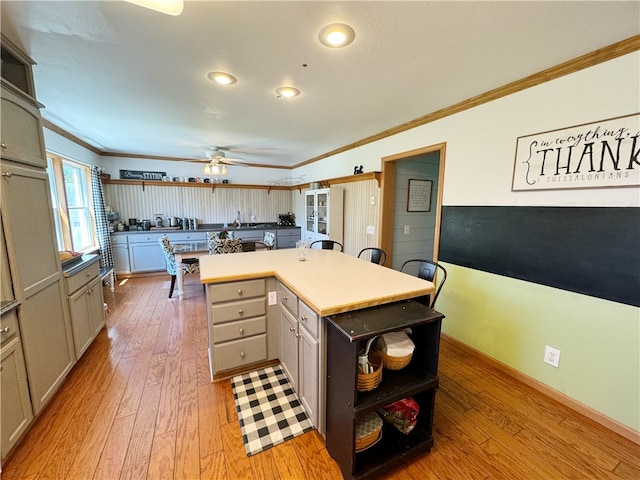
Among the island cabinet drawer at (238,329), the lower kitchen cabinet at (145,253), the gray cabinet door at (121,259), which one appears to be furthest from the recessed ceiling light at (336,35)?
the gray cabinet door at (121,259)

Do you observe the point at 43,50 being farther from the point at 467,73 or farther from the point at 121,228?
the point at 121,228

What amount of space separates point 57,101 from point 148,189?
3.09m

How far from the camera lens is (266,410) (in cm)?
178

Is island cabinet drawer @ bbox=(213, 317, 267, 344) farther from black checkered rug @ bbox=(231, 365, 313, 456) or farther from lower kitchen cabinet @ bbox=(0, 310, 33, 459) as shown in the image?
lower kitchen cabinet @ bbox=(0, 310, 33, 459)

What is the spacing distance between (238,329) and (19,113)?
79.4 inches

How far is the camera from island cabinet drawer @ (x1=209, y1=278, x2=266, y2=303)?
194 cm

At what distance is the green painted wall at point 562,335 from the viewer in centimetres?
161

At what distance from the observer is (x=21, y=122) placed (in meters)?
1.66

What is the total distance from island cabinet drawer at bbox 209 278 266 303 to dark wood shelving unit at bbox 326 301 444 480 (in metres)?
0.84

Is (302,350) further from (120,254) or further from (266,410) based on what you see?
(120,254)

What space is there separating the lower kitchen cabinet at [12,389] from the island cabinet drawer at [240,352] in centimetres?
105

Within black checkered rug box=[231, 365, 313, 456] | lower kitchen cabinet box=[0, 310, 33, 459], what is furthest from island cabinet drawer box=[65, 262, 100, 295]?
black checkered rug box=[231, 365, 313, 456]

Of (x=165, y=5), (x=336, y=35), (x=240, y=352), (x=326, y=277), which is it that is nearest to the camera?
(x=165, y=5)

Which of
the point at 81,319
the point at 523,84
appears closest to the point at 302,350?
the point at 81,319
